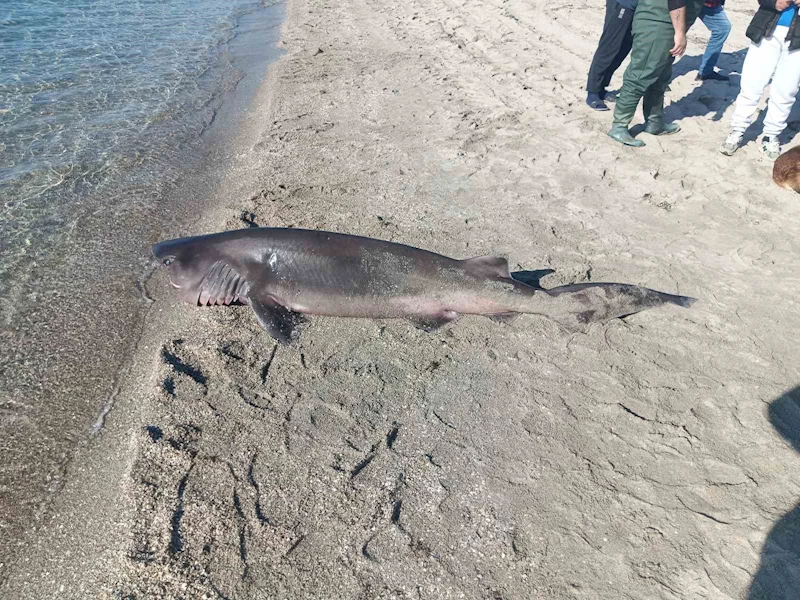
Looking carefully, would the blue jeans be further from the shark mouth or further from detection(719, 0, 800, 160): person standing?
the shark mouth

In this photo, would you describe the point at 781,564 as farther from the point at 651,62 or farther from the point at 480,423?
the point at 651,62

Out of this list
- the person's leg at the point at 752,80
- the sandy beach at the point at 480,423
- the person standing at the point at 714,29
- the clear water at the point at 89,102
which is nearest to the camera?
the sandy beach at the point at 480,423

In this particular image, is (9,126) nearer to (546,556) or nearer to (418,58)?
(418,58)

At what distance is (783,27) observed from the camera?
6383mm

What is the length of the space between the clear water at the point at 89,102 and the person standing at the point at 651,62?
6376 millimetres

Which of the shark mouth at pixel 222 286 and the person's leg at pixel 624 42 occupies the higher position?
the person's leg at pixel 624 42

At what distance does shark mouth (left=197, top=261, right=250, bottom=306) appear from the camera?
189 inches

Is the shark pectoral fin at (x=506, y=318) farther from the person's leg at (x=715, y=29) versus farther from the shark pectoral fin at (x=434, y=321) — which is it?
the person's leg at (x=715, y=29)

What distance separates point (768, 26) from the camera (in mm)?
6473

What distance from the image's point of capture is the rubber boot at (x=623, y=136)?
7.53m

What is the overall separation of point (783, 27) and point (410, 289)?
557 cm

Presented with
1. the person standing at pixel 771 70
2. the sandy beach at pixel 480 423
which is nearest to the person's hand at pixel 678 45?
the person standing at pixel 771 70

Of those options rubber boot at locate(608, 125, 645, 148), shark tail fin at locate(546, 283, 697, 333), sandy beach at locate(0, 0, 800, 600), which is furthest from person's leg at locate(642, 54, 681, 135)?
shark tail fin at locate(546, 283, 697, 333)

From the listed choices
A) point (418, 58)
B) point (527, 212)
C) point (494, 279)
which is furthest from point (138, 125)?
point (494, 279)
